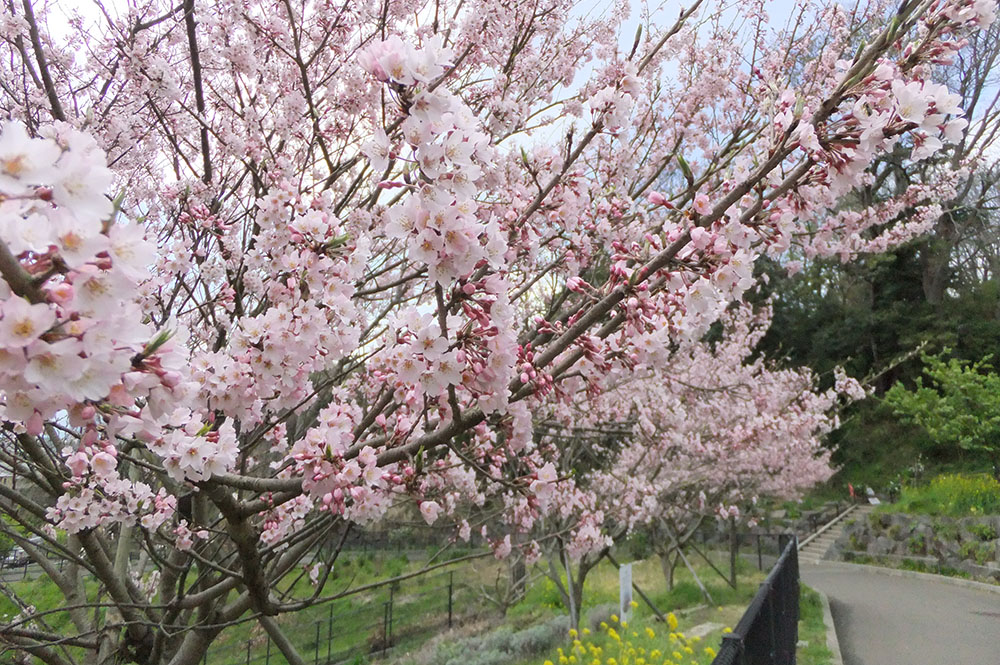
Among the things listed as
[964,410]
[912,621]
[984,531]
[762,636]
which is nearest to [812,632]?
[912,621]

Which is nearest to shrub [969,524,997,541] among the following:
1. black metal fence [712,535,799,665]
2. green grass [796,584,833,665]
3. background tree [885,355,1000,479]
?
background tree [885,355,1000,479]

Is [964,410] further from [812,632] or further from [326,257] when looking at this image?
[326,257]

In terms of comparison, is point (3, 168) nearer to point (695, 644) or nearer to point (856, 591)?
point (695, 644)

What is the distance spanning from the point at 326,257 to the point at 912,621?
10305 millimetres

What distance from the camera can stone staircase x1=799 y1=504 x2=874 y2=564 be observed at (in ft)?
54.5

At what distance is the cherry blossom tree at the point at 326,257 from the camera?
894 millimetres

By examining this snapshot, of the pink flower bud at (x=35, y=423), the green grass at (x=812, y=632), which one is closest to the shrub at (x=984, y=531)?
the green grass at (x=812, y=632)

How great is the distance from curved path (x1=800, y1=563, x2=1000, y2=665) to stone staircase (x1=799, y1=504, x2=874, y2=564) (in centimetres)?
363

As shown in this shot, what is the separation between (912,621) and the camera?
8.67 m

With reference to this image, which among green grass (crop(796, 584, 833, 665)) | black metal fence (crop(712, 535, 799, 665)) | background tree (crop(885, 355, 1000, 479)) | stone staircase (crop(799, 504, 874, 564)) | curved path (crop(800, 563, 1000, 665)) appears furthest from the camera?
stone staircase (crop(799, 504, 874, 564))

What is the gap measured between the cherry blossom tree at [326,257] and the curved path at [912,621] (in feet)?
19.6

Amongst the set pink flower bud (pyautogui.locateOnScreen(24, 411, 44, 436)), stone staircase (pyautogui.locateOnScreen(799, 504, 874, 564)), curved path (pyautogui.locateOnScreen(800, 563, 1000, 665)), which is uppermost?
pink flower bud (pyautogui.locateOnScreen(24, 411, 44, 436))

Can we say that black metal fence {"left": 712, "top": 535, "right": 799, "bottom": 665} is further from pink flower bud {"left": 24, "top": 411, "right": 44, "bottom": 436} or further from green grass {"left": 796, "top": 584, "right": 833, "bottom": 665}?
pink flower bud {"left": 24, "top": 411, "right": 44, "bottom": 436}

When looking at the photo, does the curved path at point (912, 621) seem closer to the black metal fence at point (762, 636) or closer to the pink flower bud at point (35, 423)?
the black metal fence at point (762, 636)
